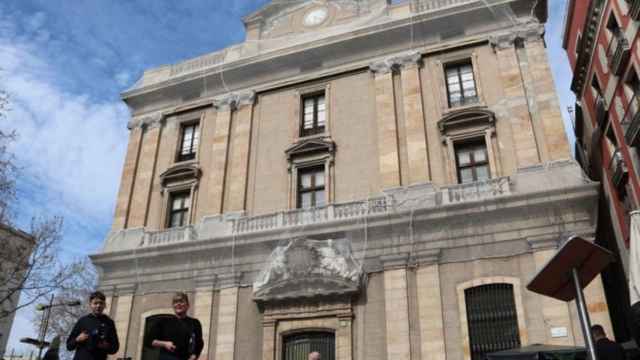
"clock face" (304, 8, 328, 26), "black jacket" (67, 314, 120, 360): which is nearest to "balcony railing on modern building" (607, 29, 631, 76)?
"clock face" (304, 8, 328, 26)

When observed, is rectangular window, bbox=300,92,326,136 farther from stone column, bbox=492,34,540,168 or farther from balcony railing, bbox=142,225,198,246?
stone column, bbox=492,34,540,168

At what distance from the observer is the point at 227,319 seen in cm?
1733

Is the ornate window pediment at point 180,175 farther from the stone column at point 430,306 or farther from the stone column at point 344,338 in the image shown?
the stone column at point 430,306

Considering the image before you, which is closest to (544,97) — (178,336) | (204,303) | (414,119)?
(414,119)

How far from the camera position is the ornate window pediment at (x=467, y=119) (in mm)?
17547

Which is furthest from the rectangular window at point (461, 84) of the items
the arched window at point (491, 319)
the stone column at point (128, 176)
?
the stone column at point (128, 176)

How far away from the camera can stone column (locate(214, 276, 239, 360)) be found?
16.9 meters

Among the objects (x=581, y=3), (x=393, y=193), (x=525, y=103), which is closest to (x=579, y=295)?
(x=393, y=193)

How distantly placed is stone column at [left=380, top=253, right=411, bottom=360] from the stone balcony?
1.61 m

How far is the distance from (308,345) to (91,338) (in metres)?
10.6

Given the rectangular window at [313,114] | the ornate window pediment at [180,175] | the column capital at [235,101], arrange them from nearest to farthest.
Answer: the rectangular window at [313,114] < the ornate window pediment at [180,175] < the column capital at [235,101]

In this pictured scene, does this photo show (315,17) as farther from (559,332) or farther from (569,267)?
(569,267)

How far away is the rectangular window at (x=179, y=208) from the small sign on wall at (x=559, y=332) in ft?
43.6

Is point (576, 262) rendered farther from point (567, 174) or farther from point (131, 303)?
point (131, 303)
